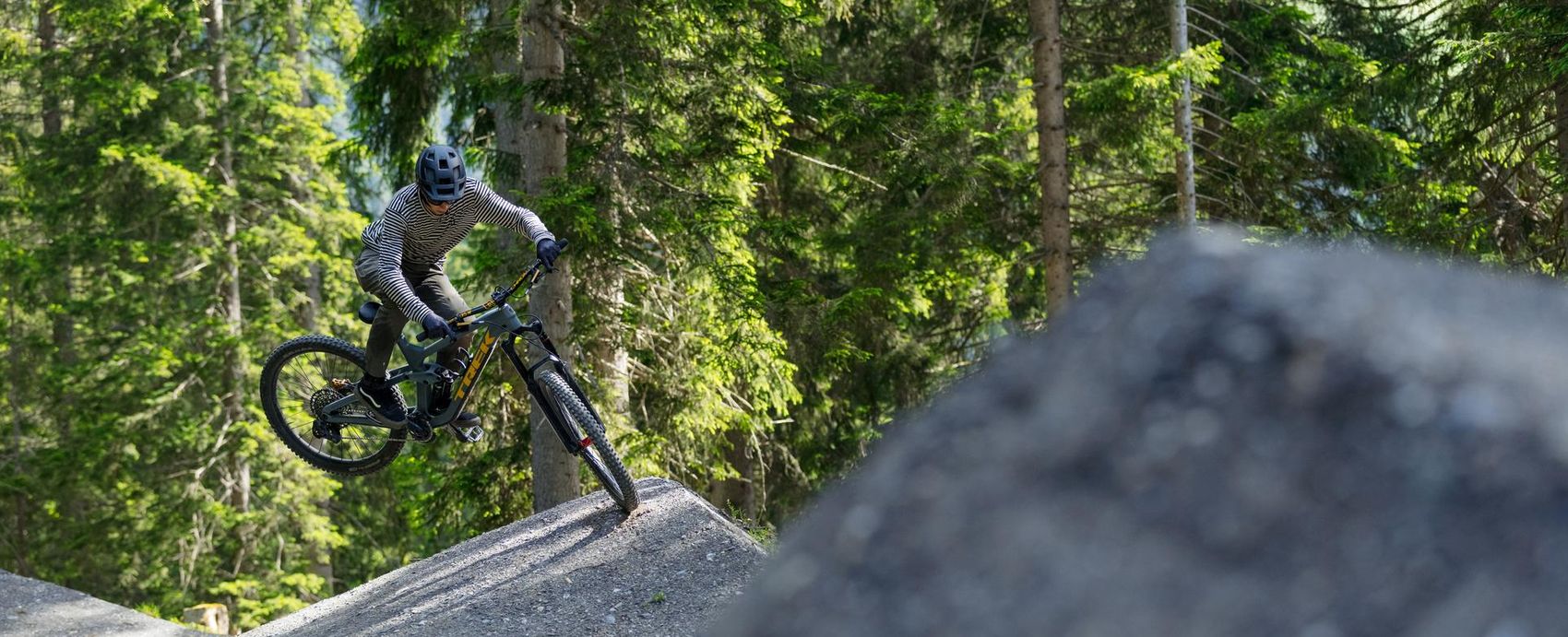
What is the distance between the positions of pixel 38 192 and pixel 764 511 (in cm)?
1208

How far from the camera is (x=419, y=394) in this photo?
7461 mm

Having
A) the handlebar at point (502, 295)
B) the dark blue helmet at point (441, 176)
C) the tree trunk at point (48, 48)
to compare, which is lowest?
the handlebar at point (502, 295)

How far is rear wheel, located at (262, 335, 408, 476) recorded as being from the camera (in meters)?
7.98

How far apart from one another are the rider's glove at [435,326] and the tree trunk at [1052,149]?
883cm

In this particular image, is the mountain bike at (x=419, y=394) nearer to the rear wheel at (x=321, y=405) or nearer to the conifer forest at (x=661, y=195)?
the rear wheel at (x=321, y=405)

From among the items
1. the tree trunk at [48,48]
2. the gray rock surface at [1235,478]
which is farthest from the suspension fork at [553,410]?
the tree trunk at [48,48]

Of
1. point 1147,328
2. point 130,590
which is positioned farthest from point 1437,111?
point 130,590

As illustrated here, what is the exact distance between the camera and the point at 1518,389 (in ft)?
3.47

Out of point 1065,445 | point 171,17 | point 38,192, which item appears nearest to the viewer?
point 1065,445

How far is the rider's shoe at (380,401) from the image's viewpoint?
7652 millimetres

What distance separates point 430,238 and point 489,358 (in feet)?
2.41

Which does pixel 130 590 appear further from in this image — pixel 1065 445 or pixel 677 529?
pixel 1065 445

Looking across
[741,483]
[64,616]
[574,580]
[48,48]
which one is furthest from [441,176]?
[48,48]

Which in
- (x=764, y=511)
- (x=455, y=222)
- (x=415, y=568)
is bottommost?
(x=764, y=511)
